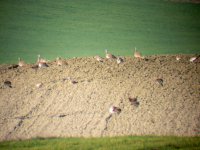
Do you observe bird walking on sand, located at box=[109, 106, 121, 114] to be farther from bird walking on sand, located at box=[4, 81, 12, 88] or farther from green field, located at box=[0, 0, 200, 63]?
green field, located at box=[0, 0, 200, 63]

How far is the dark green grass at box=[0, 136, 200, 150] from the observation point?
37.2ft

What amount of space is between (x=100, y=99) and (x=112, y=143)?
292cm

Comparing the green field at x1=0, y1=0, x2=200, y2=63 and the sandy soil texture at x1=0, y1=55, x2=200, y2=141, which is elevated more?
the green field at x1=0, y1=0, x2=200, y2=63

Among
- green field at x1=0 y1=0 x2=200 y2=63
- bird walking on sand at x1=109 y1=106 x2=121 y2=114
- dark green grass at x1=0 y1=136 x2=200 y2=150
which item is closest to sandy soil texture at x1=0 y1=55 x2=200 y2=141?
bird walking on sand at x1=109 y1=106 x2=121 y2=114

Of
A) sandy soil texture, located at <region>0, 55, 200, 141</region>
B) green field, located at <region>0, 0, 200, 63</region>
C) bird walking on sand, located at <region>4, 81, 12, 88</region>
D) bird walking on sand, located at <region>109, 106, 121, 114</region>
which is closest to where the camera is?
sandy soil texture, located at <region>0, 55, 200, 141</region>

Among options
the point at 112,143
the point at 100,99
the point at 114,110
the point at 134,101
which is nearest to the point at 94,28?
the point at 100,99

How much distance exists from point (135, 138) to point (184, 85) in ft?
12.7

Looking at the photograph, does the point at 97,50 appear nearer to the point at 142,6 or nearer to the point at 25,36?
the point at 25,36

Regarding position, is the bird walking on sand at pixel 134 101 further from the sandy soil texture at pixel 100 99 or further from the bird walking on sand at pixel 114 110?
the bird walking on sand at pixel 114 110

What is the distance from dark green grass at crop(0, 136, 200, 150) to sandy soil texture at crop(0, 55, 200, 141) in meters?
0.56

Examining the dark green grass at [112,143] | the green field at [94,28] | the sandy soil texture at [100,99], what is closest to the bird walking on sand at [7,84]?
the sandy soil texture at [100,99]

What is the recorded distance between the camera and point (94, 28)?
91.6 feet

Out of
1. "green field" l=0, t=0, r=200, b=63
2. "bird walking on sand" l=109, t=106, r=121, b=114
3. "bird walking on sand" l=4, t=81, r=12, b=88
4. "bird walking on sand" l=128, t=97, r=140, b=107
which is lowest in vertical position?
"bird walking on sand" l=109, t=106, r=121, b=114

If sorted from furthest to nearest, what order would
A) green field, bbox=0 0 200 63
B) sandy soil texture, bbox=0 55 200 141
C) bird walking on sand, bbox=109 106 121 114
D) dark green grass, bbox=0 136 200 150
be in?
green field, bbox=0 0 200 63 < bird walking on sand, bbox=109 106 121 114 < sandy soil texture, bbox=0 55 200 141 < dark green grass, bbox=0 136 200 150
